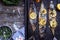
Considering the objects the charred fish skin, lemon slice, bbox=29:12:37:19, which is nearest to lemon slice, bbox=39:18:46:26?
the charred fish skin

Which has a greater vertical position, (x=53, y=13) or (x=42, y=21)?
(x=53, y=13)

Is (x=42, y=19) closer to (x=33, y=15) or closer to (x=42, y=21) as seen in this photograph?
(x=42, y=21)

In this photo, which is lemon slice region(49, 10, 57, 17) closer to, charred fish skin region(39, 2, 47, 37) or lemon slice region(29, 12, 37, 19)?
charred fish skin region(39, 2, 47, 37)

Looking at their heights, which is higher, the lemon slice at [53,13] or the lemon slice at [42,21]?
the lemon slice at [53,13]

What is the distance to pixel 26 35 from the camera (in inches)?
203

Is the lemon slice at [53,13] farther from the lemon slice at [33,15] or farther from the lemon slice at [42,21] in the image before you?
the lemon slice at [33,15]

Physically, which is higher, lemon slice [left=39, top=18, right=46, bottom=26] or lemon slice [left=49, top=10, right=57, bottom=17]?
lemon slice [left=49, top=10, right=57, bottom=17]

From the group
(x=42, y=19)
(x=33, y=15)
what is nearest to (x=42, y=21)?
(x=42, y=19)

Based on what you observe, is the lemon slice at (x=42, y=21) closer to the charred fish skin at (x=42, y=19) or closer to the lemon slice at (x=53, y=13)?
the charred fish skin at (x=42, y=19)

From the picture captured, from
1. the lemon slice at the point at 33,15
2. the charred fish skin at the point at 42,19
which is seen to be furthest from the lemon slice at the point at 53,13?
the lemon slice at the point at 33,15

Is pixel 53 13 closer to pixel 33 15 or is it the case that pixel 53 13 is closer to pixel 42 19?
pixel 42 19

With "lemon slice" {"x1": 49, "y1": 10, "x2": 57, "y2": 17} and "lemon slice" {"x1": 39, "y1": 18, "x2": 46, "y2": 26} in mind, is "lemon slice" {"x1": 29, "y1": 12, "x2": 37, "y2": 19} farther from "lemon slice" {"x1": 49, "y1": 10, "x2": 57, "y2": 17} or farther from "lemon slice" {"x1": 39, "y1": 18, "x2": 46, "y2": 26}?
"lemon slice" {"x1": 49, "y1": 10, "x2": 57, "y2": 17}

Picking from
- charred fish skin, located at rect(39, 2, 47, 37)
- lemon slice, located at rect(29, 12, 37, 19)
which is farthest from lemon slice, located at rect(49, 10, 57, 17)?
lemon slice, located at rect(29, 12, 37, 19)

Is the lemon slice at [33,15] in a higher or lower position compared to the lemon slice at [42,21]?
higher
